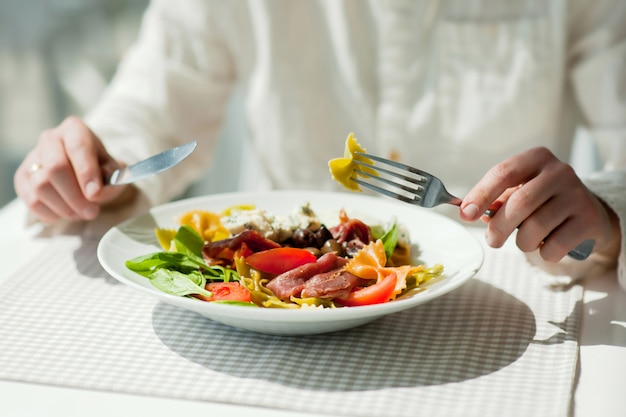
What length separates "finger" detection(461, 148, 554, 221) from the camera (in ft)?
2.99

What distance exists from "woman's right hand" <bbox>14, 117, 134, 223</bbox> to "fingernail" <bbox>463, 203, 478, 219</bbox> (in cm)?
61

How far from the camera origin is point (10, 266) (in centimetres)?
116

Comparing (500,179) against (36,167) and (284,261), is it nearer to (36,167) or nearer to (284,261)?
(284,261)

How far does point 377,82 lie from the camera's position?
173 centimetres

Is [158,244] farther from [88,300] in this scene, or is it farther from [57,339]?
A: [57,339]

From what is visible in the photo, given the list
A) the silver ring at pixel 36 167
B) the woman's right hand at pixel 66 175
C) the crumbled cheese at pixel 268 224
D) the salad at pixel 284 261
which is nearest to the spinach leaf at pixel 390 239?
the salad at pixel 284 261

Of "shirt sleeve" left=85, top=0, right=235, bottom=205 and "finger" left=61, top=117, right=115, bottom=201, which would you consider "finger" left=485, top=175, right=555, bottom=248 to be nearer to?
"finger" left=61, top=117, right=115, bottom=201

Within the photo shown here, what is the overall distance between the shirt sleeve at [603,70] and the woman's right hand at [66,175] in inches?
41.0

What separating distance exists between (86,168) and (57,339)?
37cm

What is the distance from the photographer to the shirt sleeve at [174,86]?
1628 mm

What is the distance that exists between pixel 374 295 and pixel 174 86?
106 centimetres

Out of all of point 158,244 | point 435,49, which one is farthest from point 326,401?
point 435,49

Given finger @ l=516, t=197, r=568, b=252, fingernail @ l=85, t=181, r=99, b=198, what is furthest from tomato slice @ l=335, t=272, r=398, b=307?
fingernail @ l=85, t=181, r=99, b=198

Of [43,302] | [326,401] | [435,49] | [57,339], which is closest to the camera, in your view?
[326,401]
